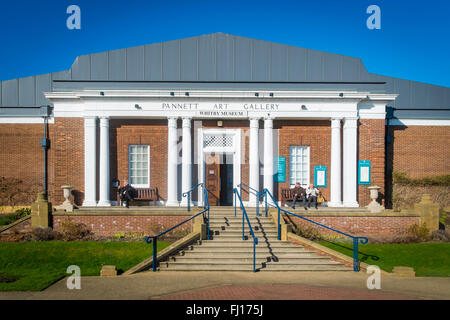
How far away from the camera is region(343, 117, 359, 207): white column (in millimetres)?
19484

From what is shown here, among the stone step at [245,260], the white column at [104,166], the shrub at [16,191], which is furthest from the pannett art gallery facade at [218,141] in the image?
the stone step at [245,260]

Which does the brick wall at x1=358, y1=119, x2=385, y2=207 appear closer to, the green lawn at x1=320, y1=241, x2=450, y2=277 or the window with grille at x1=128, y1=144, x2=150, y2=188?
the green lawn at x1=320, y1=241, x2=450, y2=277

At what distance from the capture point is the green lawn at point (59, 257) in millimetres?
11167

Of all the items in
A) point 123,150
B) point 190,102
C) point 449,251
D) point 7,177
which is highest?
point 190,102

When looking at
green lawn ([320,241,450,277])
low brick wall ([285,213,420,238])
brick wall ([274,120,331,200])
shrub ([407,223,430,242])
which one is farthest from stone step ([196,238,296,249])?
brick wall ([274,120,331,200])

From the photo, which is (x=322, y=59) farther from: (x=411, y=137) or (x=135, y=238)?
(x=135, y=238)

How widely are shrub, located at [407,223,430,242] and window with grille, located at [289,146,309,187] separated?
530 cm

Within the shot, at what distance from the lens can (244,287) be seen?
31.1 ft

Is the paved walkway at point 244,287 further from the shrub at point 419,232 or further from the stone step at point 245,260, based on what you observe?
the shrub at point 419,232

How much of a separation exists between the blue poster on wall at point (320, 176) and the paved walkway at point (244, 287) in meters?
8.84

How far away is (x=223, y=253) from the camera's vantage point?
12859 millimetres

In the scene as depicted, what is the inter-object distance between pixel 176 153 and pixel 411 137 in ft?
41.2

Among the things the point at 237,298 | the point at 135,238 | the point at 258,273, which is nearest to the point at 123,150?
the point at 135,238
